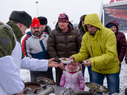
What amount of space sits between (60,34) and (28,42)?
73 centimetres

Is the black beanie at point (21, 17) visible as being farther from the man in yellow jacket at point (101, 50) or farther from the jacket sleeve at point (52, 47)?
the jacket sleeve at point (52, 47)

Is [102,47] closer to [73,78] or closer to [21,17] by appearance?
[73,78]

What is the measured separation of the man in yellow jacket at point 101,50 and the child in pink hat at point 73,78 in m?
0.37

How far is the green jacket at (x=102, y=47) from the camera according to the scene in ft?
5.72

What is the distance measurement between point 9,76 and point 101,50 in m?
1.39

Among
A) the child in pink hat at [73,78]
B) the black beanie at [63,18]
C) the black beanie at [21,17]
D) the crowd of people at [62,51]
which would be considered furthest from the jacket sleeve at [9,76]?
the black beanie at [63,18]

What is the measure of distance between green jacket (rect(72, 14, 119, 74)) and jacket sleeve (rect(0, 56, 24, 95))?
3.73ft

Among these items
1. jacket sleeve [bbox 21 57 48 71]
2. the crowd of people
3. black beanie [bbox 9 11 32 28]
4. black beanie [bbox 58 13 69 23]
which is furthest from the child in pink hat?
black beanie [bbox 9 11 32 28]

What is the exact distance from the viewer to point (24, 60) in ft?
5.24

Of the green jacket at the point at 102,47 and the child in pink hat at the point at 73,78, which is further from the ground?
the green jacket at the point at 102,47

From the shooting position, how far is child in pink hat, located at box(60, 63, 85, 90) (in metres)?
2.33

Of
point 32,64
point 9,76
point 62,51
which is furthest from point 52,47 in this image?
point 9,76

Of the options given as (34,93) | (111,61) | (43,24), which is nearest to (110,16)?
(43,24)

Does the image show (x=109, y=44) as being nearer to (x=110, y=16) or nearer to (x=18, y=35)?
(x=18, y=35)
